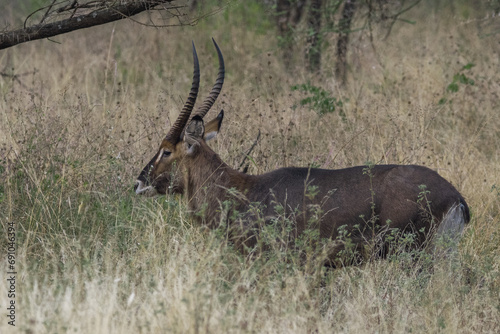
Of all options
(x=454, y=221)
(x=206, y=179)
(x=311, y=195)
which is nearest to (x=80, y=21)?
(x=206, y=179)

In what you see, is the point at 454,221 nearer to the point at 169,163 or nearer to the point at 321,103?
the point at 169,163

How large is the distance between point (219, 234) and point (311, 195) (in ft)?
2.21

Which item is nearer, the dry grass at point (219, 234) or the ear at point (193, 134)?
the dry grass at point (219, 234)

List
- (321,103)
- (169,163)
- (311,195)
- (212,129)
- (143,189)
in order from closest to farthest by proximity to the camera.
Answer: (311,195) < (143,189) < (169,163) < (212,129) < (321,103)

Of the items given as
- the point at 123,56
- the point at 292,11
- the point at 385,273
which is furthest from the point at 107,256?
the point at 292,11

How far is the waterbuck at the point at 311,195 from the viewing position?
5.15 meters

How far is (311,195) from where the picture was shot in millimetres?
4922

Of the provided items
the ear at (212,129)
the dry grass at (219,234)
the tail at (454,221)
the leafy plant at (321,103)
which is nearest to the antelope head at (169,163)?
the dry grass at (219,234)

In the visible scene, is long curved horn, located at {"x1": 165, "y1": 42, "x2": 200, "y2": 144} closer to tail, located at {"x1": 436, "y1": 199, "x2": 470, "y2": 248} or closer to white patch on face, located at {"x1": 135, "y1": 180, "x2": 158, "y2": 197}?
white patch on face, located at {"x1": 135, "y1": 180, "x2": 158, "y2": 197}

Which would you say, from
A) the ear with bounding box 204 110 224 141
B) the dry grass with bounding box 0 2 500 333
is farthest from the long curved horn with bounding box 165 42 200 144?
the dry grass with bounding box 0 2 500 333

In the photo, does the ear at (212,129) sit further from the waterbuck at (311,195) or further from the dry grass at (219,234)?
the dry grass at (219,234)

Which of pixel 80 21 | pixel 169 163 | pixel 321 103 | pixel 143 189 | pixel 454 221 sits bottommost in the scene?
pixel 454 221

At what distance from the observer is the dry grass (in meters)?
4.26

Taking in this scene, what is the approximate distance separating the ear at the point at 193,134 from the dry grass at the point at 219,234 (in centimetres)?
47
